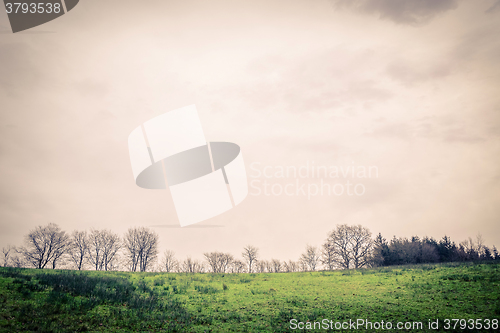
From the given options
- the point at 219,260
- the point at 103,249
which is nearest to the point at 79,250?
the point at 103,249

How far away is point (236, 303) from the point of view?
19844 mm

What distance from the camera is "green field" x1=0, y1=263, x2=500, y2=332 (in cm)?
1478

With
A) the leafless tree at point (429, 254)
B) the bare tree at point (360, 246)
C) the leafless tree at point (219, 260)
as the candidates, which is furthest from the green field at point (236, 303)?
the leafless tree at point (219, 260)

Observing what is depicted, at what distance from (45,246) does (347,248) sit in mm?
69879

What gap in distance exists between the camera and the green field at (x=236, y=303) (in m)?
14.8

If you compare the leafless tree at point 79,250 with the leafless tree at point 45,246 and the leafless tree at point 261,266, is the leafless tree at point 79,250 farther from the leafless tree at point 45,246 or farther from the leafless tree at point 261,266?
the leafless tree at point 261,266

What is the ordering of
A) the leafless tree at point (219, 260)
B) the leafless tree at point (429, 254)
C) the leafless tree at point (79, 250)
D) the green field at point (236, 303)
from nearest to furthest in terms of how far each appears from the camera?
the green field at point (236, 303) → the leafless tree at point (429, 254) → the leafless tree at point (79, 250) → the leafless tree at point (219, 260)

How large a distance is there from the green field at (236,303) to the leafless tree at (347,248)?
141 ft

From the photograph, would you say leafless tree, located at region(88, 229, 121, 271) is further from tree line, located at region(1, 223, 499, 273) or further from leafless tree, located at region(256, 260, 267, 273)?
leafless tree, located at region(256, 260, 267, 273)

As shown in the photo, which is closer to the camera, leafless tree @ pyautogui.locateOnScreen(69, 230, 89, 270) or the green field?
the green field

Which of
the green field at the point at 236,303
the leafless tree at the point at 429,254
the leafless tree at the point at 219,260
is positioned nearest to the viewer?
the green field at the point at 236,303

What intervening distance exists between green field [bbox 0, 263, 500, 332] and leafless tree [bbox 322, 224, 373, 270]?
43.0m

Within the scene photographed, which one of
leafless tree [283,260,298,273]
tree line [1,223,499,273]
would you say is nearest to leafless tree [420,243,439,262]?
tree line [1,223,499,273]

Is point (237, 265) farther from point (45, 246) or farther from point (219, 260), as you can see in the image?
point (45, 246)
